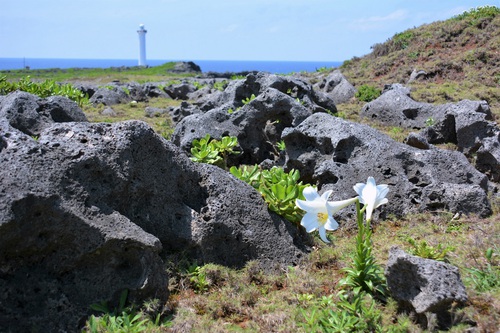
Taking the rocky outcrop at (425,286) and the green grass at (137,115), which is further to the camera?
the green grass at (137,115)

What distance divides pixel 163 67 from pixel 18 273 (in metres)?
63.9

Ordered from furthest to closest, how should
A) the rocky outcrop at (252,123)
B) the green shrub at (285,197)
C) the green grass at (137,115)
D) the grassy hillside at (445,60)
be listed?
the grassy hillside at (445,60) → the green grass at (137,115) → the rocky outcrop at (252,123) → the green shrub at (285,197)

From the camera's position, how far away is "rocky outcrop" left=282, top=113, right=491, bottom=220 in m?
7.63

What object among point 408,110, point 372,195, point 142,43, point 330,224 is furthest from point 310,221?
point 142,43

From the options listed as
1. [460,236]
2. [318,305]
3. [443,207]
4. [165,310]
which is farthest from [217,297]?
[443,207]

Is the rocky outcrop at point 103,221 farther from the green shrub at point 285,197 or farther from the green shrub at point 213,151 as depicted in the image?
the green shrub at point 213,151

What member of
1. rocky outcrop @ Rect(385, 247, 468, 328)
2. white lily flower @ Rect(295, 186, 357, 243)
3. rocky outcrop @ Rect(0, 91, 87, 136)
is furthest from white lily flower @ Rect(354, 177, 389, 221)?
rocky outcrop @ Rect(0, 91, 87, 136)

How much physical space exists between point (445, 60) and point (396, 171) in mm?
19851

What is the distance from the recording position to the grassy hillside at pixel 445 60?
66.9ft

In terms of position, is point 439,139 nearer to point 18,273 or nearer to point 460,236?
point 460,236

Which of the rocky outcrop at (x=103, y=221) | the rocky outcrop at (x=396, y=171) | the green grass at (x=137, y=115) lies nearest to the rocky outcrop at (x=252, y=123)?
the rocky outcrop at (x=396, y=171)

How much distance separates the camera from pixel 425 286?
15.2ft

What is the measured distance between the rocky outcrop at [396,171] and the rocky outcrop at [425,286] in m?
2.94

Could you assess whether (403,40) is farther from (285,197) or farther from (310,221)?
(310,221)
